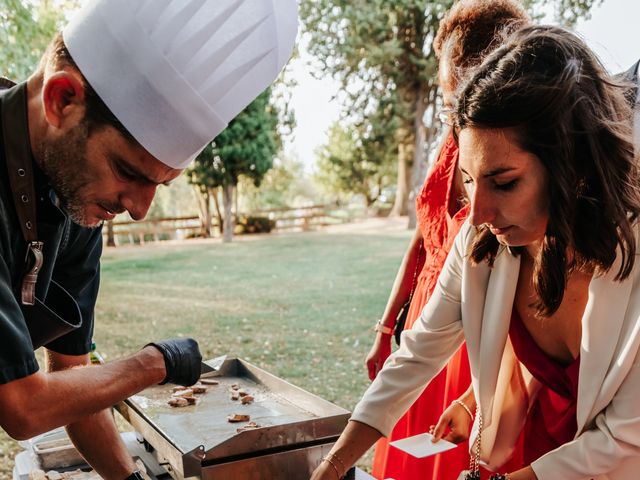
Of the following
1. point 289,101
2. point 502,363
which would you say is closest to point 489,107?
point 502,363

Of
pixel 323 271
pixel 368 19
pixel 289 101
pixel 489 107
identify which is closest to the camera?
pixel 489 107

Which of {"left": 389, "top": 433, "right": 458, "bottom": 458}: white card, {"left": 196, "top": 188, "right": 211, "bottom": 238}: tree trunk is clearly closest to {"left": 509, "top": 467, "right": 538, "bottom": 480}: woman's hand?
{"left": 389, "top": 433, "right": 458, "bottom": 458}: white card

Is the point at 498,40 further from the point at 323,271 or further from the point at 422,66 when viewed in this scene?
the point at 422,66

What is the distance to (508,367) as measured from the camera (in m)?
1.55

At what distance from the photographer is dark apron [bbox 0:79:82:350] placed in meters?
1.30

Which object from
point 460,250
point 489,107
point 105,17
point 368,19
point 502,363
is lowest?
point 502,363

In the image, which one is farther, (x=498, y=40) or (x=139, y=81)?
(x=498, y=40)

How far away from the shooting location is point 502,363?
157 cm

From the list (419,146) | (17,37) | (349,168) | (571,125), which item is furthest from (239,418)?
(349,168)

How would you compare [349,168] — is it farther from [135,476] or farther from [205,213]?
[135,476]

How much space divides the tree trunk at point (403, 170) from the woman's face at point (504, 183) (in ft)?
47.8

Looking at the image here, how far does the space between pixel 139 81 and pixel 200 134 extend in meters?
0.19

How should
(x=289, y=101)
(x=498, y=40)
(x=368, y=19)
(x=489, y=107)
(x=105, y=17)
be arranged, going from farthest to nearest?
(x=289, y=101), (x=368, y=19), (x=498, y=40), (x=105, y=17), (x=489, y=107)

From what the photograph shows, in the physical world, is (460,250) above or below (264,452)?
above
